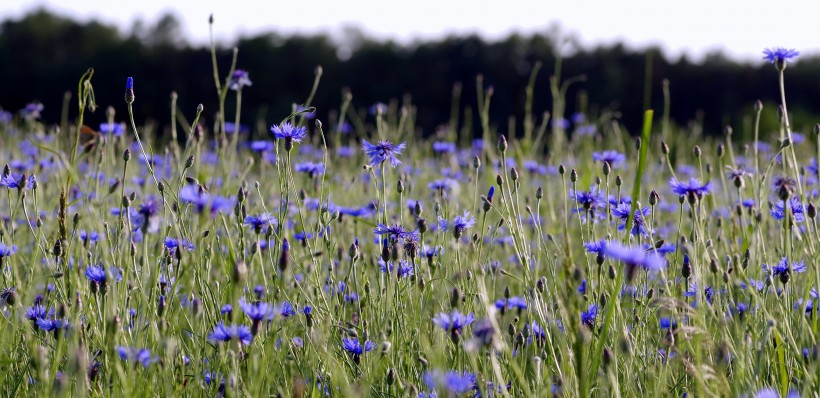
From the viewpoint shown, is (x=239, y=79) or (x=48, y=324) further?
(x=239, y=79)

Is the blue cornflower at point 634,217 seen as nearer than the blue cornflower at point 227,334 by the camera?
No

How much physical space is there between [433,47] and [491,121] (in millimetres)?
2190

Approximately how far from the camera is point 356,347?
5.92ft

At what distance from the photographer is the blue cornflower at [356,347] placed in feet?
5.92

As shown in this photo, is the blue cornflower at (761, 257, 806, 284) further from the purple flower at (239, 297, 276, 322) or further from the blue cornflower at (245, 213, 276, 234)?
the blue cornflower at (245, 213, 276, 234)

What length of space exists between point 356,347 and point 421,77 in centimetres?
1121

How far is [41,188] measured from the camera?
3488 mm

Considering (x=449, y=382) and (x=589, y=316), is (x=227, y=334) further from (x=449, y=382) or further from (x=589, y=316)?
(x=589, y=316)

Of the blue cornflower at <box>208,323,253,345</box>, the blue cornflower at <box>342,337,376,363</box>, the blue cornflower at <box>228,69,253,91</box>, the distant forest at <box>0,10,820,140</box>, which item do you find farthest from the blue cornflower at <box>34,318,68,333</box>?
the distant forest at <box>0,10,820,140</box>

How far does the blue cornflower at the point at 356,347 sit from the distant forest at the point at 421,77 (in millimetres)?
8968

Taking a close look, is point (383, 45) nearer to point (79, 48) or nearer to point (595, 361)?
point (79, 48)


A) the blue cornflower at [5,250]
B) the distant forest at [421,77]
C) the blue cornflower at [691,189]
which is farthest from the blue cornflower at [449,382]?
the distant forest at [421,77]

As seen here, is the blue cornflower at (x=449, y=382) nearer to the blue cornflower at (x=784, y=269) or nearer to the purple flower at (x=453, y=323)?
the purple flower at (x=453, y=323)

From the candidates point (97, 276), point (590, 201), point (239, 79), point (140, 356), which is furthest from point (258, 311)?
point (239, 79)
